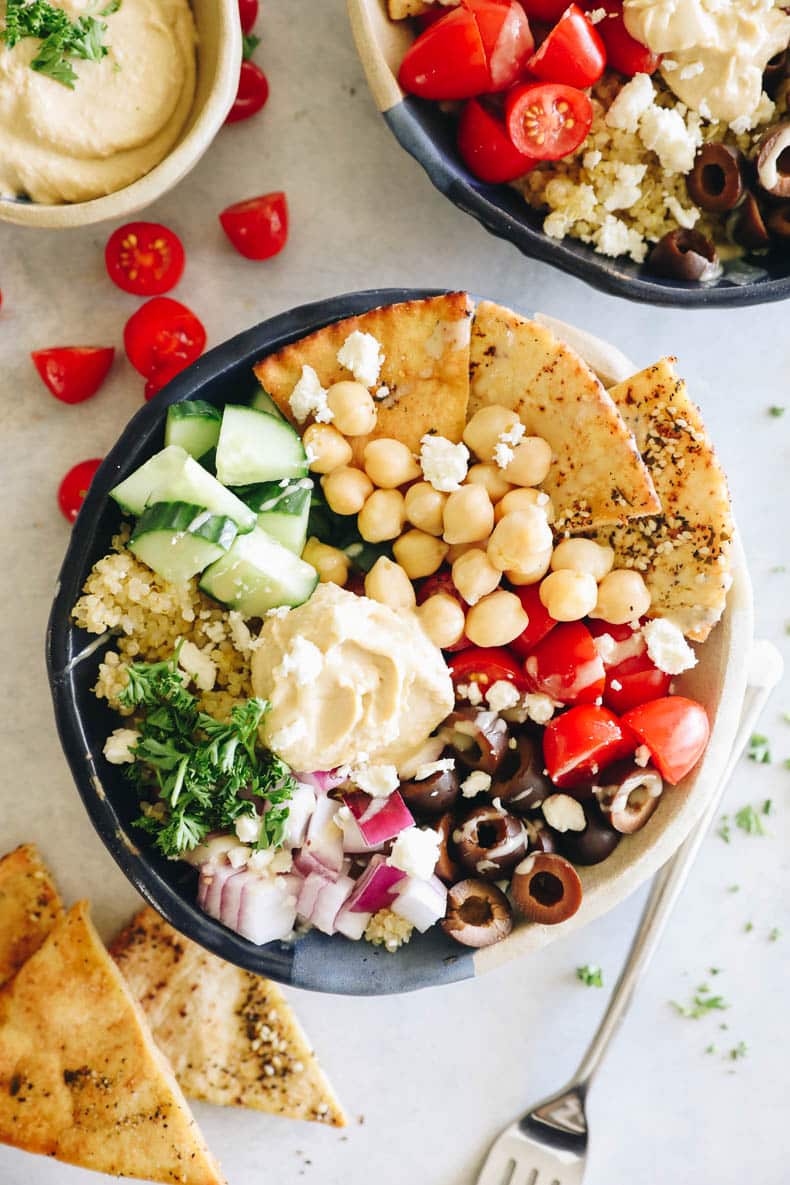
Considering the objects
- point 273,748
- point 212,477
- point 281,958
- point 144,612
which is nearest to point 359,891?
point 281,958

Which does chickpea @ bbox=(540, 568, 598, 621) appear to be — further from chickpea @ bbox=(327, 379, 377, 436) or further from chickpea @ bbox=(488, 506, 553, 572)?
chickpea @ bbox=(327, 379, 377, 436)

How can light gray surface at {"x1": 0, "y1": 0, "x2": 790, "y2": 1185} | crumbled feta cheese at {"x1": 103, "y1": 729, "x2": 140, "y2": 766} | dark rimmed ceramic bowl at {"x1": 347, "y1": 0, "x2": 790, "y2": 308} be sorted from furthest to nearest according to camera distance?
light gray surface at {"x1": 0, "y1": 0, "x2": 790, "y2": 1185} < dark rimmed ceramic bowl at {"x1": 347, "y1": 0, "x2": 790, "y2": 308} < crumbled feta cheese at {"x1": 103, "y1": 729, "x2": 140, "y2": 766}

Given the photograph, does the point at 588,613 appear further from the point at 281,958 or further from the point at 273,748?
the point at 281,958

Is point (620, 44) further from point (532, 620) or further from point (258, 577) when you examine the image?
point (258, 577)

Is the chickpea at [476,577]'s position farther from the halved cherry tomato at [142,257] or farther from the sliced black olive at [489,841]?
the halved cherry tomato at [142,257]

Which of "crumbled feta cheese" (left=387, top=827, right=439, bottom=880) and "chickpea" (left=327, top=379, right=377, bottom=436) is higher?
"chickpea" (left=327, top=379, right=377, bottom=436)

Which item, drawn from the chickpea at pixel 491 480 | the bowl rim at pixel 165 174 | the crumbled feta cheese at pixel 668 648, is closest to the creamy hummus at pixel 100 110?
the bowl rim at pixel 165 174

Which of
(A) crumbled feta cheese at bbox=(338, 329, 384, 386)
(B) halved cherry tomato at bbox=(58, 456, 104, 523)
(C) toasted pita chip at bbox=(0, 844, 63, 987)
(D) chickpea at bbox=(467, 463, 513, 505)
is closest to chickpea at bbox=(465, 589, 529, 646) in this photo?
(D) chickpea at bbox=(467, 463, 513, 505)
